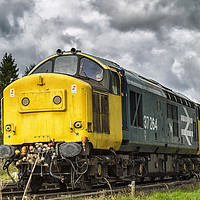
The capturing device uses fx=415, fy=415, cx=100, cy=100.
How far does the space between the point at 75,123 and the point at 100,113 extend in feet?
3.51

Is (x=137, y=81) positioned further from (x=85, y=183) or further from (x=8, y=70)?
(x=8, y=70)

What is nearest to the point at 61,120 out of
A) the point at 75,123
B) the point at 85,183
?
the point at 75,123

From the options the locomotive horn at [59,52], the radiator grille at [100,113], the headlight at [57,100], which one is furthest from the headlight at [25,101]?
the locomotive horn at [59,52]

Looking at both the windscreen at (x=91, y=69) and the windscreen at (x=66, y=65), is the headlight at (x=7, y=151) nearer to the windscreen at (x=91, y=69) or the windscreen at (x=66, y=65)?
the windscreen at (x=66, y=65)

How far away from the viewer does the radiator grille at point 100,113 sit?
39.7 feet

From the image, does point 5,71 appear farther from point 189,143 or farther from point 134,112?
point 134,112

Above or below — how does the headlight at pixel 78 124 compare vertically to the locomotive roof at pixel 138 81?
below

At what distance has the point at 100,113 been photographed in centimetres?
1240

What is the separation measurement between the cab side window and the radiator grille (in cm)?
67

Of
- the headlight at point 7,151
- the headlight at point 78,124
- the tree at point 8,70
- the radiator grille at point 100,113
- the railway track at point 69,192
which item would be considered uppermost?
the tree at point 8,70

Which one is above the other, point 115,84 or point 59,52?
point 59,52

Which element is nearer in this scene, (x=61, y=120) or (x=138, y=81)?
(x=61, y=120)

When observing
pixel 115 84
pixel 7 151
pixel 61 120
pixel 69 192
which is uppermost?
pixel 115 84

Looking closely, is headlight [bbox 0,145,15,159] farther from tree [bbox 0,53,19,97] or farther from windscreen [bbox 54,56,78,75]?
tree [bbox 0,53,19,97]
